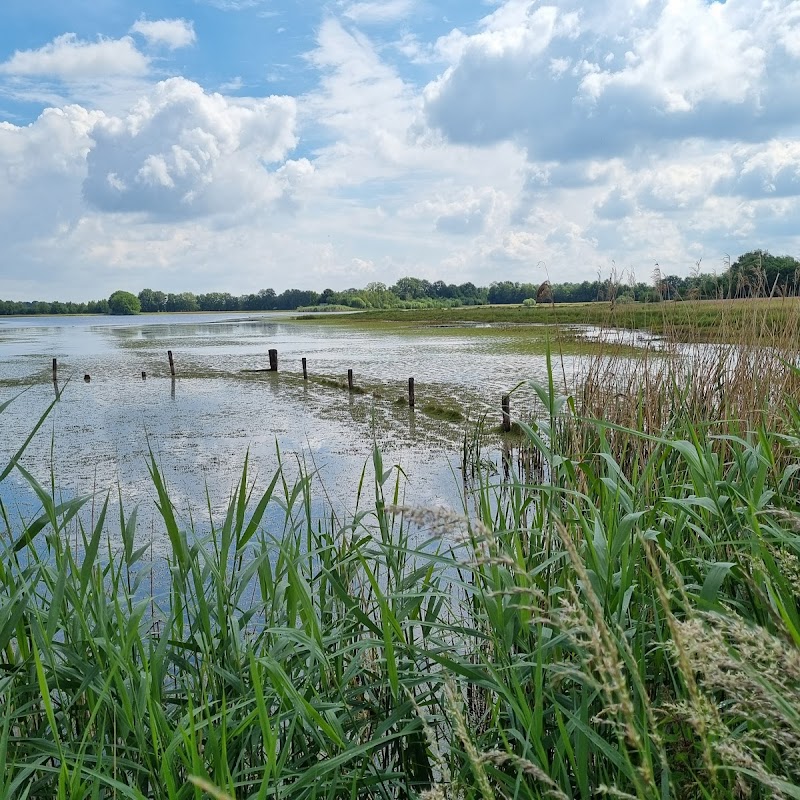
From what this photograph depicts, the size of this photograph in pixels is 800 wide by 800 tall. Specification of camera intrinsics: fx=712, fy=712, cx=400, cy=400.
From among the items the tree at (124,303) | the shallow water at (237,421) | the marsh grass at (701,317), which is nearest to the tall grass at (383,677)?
the shallow water at (237,421)

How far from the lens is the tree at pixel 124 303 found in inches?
4921

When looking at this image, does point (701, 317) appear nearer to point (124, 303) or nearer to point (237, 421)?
point (237, 421)

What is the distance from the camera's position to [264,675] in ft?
7.08

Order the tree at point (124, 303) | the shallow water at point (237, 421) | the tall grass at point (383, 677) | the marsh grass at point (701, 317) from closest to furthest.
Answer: the tall grass at point (383, 677)
the marsh grass at point (701, 317)
the shallow water at point (237, 421)
the tree at point (124, 303)

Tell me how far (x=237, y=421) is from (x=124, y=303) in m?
123

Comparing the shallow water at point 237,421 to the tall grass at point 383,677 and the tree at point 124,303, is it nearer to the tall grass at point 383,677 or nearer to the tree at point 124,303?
the tall grass at point 383,677

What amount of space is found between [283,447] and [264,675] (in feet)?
27.2

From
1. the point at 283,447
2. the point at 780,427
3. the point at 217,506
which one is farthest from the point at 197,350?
the point at 780,427

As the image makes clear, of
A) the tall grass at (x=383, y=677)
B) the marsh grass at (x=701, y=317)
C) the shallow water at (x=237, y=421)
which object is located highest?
the marsh grass at (x=701, y=317)

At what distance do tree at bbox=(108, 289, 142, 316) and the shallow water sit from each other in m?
105

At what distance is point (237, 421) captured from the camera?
506 inches

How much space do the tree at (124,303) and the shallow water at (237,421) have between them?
105m

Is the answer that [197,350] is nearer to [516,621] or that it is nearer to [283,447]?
[283,447]

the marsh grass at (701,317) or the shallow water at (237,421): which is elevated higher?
the marsh grass at (701,317)
